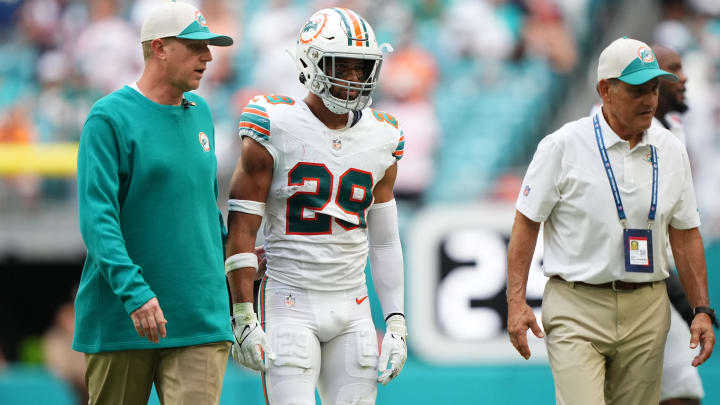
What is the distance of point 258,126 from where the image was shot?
397 centimetres

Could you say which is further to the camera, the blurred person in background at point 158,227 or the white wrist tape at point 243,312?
the white wrist tape at point 243,312

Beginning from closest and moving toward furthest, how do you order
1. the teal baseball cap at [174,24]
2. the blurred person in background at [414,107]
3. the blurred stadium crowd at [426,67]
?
the teal baseball cap at [174,24], the blurred person in background at [414,107], the blurred stadium crowd at [426,67]

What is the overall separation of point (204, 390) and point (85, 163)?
88 cm

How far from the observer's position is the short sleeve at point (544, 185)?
4230mm

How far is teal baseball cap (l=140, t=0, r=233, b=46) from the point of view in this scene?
12.3 ft

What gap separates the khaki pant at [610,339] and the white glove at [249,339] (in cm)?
116

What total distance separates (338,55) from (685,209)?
1.55m

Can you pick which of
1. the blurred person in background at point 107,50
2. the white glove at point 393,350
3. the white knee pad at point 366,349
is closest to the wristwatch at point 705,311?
the white glove at point 393,350

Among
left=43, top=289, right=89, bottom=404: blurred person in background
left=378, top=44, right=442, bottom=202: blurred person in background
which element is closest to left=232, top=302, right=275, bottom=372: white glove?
left=43, top=289, right=89, bottom=404: blurred person in background

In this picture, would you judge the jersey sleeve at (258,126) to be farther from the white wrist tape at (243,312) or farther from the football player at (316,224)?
the white wrist tape at (243,312)

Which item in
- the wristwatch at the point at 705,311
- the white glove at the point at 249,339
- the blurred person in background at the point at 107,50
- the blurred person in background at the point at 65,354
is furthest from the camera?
the blurred person in background at the point at 107,50

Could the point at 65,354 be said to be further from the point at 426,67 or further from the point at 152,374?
the point at 426,67

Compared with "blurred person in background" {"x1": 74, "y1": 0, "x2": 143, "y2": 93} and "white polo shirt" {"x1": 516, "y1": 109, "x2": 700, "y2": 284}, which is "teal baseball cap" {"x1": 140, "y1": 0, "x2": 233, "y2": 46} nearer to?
"white polo shirt" {"x1": 516, "y1": 109, "x2": 700, "y2": 284}

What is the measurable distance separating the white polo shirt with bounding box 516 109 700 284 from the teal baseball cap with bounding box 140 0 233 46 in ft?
4.65
